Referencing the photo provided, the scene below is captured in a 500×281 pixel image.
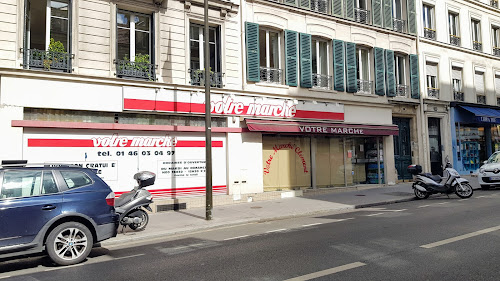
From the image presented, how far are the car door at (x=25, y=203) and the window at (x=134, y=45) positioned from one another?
244 inches

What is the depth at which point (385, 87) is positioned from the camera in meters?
18.4

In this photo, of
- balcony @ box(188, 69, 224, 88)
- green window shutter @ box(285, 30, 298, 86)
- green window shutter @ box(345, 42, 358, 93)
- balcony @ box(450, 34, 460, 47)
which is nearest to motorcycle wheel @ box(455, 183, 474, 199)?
A: green window shutter @ box(345, 42, 358, 93)

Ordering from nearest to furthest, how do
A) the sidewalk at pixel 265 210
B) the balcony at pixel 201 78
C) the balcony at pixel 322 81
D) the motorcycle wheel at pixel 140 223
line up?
1. the motorcycle wheel at pixel 140 223
2. the sidewalk at pixel 265 210
3. the balcony at pixel 201 78
4. the balcony at pixel 322 81

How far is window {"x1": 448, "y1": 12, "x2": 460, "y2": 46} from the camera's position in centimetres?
2206

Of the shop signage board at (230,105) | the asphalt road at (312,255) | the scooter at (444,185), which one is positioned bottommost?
the asphalt road at (312,255)

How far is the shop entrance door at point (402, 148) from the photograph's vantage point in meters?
19.2

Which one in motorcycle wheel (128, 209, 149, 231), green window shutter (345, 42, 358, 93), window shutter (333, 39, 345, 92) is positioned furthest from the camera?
green window shutter (345, 42, 358, 93)

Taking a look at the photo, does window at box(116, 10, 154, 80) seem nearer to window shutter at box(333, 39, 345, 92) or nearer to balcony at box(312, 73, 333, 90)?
balcony at box(312, 73, 333, 90)

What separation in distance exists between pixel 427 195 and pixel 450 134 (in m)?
9.26

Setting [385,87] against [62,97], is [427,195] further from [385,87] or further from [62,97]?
[62,97]

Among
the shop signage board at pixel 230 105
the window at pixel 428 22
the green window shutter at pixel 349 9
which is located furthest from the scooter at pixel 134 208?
the window at pixel 428 22

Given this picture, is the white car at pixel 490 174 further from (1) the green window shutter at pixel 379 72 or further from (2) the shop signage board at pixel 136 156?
(2) the shop signage board at pixel 136 156

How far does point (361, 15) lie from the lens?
18.1 metres

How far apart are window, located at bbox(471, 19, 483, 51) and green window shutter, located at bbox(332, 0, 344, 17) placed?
11.7m
